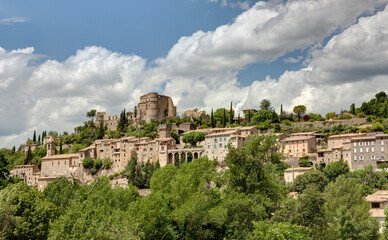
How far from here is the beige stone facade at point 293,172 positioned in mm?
69125

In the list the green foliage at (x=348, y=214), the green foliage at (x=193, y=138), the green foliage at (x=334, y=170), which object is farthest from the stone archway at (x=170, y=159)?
the green foliage at (x=348, y=214)

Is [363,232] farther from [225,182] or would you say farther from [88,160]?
[88,160]

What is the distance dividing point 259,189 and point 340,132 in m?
55.6

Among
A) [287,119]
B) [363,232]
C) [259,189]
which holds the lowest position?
[363,232]

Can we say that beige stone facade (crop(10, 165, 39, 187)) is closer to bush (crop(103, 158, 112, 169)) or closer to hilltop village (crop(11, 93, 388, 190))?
hilltop village (crop(11, 93, 388, 190))

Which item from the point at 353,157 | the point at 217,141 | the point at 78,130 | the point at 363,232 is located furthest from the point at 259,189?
the point at 78,130

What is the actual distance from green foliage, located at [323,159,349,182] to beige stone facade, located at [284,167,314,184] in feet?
10.5

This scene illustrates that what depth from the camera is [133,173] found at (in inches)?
3378

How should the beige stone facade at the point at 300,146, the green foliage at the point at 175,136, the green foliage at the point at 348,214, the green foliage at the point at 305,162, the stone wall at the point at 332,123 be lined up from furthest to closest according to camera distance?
1. the green foliage at the point at 175,136
2. the stone wall at the point at 332,123
3. the beige stone facade at the point at 300,146
4. the green foliage at the point at 305,162
5. the green foliage at the point at 348,214

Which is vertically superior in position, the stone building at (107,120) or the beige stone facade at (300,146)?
the stone building at (107,120)

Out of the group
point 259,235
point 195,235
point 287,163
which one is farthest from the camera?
point 287,163

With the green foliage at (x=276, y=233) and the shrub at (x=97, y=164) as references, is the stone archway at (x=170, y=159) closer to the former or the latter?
the shrub at (x=97, y=164)

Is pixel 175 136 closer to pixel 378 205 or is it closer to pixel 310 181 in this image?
pixel 310 181

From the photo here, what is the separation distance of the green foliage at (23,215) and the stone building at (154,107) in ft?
265
